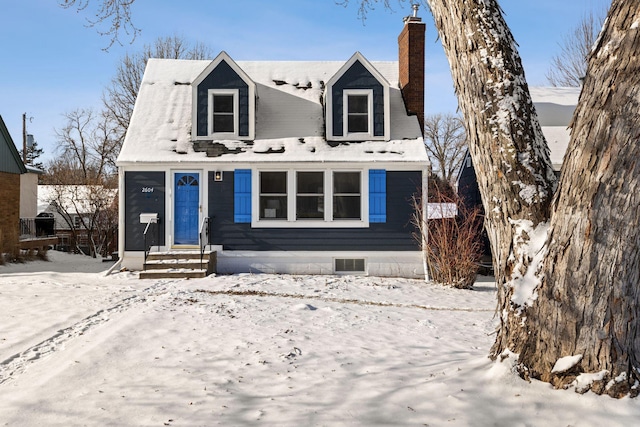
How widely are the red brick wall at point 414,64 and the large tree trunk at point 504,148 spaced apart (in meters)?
10.8

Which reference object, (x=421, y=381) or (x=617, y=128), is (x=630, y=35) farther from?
(x=421, y=381)

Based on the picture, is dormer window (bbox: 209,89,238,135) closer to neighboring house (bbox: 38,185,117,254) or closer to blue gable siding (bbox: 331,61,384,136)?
blue gable siding (bbox: 331,61,384,136)

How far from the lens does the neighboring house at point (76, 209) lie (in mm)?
24844

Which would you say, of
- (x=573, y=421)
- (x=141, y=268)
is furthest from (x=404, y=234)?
(x=573, y=421)

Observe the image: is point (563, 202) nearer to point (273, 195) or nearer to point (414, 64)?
point (273, 195)

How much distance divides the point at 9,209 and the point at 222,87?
9850 mm

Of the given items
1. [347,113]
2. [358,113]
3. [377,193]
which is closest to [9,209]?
[347,113]

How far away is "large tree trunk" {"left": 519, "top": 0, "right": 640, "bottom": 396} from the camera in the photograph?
3230mm

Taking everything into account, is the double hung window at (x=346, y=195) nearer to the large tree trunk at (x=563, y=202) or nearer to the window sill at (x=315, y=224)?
the window sill at (x=315, y=224)

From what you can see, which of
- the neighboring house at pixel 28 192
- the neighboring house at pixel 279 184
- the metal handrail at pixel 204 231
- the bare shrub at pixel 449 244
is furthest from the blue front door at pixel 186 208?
the neighboring house at pixel 28 192

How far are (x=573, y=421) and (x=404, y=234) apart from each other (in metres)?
10.2

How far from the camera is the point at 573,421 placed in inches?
134

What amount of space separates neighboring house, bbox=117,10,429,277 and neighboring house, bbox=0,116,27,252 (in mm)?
6839

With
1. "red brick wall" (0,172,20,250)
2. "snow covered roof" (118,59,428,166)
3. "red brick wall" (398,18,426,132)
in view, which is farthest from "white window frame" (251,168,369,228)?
"red brick wall" (0,172,20,250)
